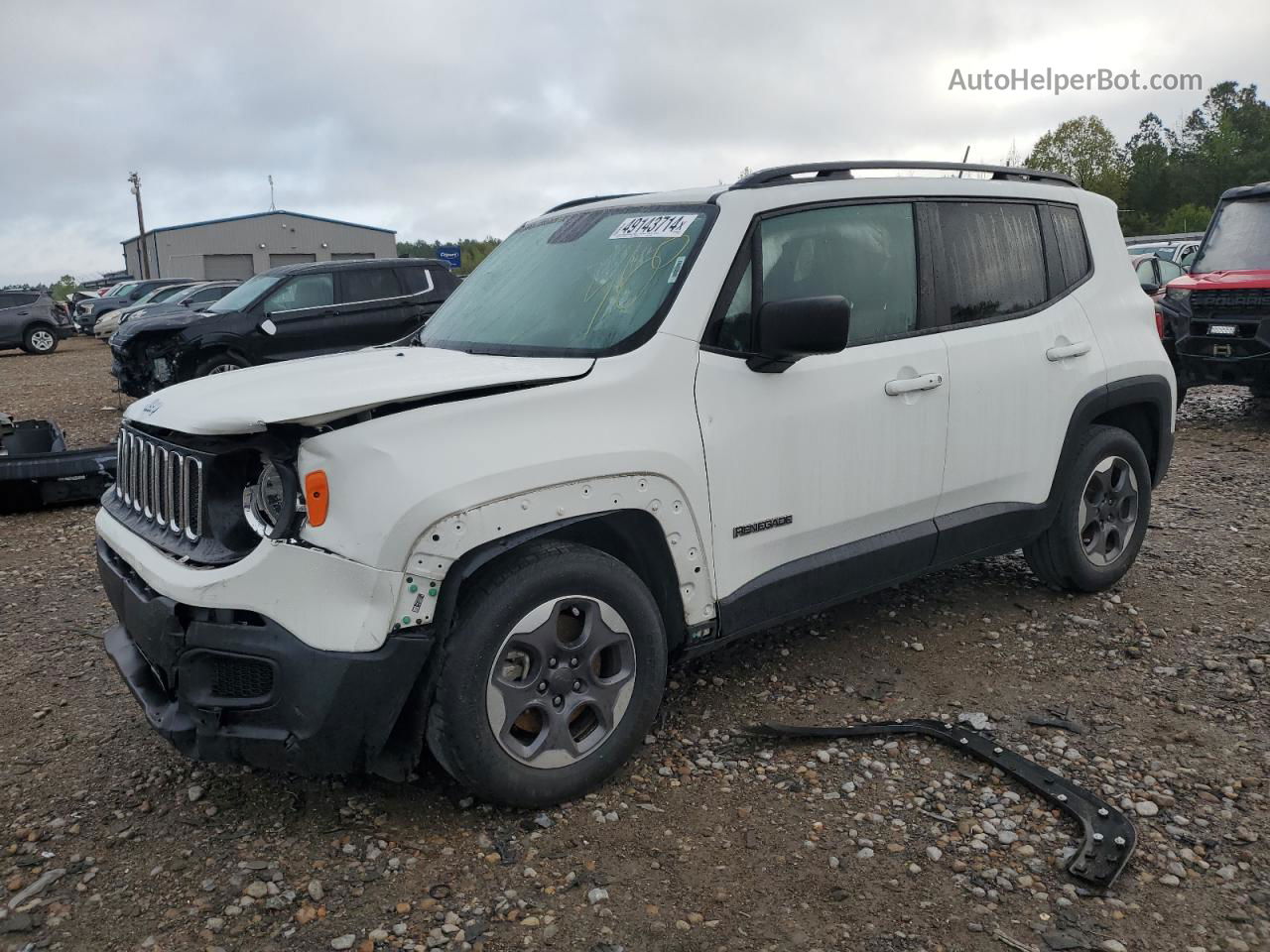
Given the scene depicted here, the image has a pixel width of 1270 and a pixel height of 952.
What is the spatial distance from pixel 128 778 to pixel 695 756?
6.21ft

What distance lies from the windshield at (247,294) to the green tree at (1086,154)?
58397 mm

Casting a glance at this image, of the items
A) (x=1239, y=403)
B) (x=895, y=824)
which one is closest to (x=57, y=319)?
(x=1239, y=403)

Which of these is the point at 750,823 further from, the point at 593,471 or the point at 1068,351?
the point at 1068,351

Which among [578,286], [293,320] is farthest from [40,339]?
[578,286]

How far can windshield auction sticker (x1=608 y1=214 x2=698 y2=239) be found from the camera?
11.6 ft

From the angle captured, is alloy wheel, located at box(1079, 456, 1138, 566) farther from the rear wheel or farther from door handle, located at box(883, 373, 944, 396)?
the rear wheel

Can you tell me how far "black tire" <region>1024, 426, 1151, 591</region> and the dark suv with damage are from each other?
526cm

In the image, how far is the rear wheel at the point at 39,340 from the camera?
25.2 metres

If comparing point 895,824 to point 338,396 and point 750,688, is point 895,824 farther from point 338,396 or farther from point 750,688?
point 338,396

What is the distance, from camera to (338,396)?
2.74 metres

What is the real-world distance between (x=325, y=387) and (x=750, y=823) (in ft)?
5.88

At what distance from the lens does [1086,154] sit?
206 feet

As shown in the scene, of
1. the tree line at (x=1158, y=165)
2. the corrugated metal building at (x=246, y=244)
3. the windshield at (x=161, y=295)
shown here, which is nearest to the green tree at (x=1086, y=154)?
the tree line at (x=1158, y=165)

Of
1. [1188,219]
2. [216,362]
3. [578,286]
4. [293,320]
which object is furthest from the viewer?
[1188,219]
